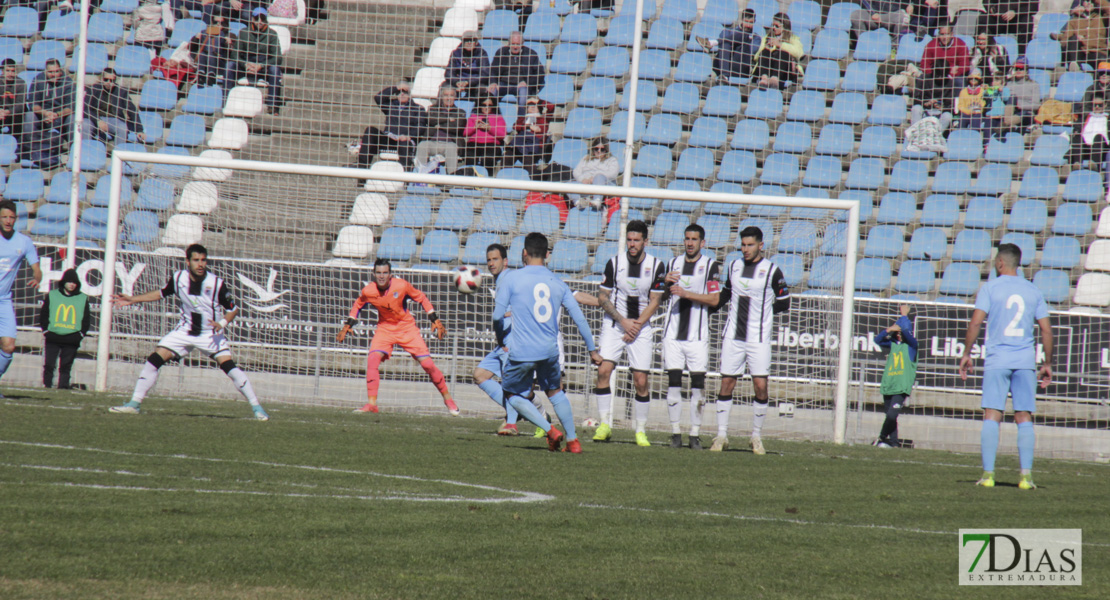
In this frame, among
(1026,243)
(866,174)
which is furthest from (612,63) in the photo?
(1026,243)

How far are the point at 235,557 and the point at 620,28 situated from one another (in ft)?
50.1

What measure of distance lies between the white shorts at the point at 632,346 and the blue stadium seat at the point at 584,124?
6571 mm

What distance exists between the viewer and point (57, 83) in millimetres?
17344

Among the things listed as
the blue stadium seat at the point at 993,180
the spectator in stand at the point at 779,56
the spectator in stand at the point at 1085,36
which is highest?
the spectator in stand at the point at 1085,36

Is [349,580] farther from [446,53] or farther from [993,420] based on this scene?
[446,53]

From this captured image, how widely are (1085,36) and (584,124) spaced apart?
378 inches

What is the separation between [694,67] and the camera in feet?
57.6

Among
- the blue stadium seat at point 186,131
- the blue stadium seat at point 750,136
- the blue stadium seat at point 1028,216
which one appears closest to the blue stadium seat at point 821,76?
the blue stadium seat at point 750,136

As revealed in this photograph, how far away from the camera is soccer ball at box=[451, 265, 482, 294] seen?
14523 mm

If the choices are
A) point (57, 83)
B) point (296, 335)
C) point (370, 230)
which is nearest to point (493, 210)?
point (370, 230)

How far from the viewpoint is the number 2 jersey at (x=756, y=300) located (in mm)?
10742

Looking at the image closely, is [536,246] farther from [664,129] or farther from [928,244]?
[928,244]

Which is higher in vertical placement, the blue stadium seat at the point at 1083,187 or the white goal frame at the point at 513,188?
the blue stadium seat at the point at 1083,187

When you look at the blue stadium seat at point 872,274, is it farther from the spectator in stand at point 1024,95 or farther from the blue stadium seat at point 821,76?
the spectator in stand at point 1024,95
